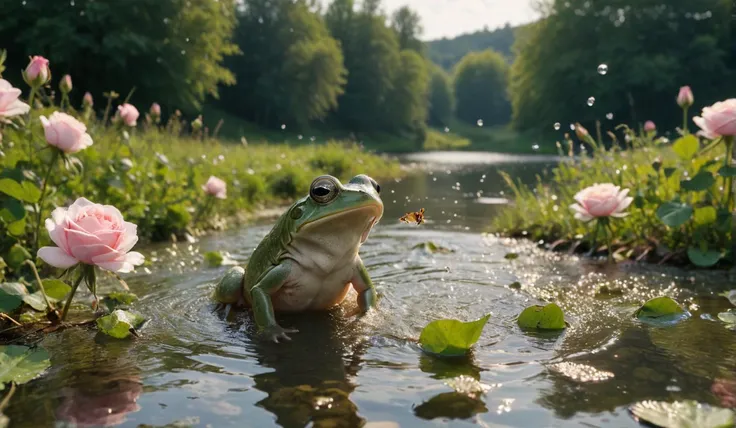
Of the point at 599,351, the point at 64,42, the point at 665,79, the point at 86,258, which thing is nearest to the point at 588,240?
the point at 599,351

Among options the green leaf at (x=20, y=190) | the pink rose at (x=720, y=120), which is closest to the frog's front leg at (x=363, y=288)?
the green leaf at (x=20, y=190)

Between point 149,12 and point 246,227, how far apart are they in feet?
76.2

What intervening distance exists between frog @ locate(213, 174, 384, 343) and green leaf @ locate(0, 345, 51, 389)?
109 cm

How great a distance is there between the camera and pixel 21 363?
2.68 metres

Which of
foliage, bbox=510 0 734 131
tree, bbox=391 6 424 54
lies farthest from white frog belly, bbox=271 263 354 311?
tree, bbox=391 6 424 54

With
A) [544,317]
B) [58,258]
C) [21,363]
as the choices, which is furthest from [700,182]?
[21,363]

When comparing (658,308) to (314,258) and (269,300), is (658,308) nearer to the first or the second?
(314,258)

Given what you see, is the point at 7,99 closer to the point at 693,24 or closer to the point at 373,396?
the point at 373,396

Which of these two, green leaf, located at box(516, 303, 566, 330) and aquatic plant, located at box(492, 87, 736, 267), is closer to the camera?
green leaf, located at box(516, 303, 566, 330)

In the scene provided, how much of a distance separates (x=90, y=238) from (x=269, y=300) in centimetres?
106

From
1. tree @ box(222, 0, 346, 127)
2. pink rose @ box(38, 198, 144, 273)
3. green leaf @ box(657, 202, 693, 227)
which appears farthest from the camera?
tree @ box(222, 0, 346, 127)

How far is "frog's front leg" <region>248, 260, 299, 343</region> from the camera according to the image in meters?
3.29

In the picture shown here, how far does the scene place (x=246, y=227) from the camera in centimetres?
903

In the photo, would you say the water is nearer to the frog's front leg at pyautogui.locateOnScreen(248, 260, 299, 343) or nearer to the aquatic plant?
the frog's front leg at pyautogui.locateOnScreen(248, 260, 299, 343)
